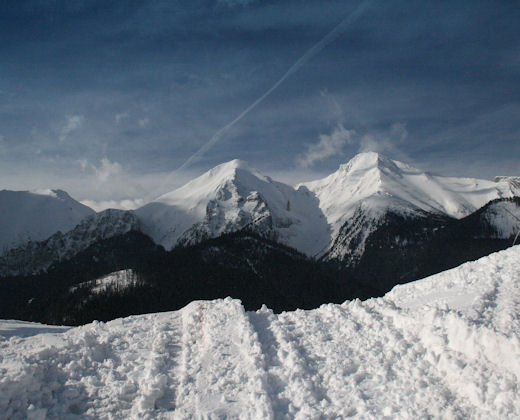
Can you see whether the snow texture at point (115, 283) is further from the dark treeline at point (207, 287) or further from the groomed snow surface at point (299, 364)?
the groomed snow surface at point (299, 364)

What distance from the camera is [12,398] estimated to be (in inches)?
553

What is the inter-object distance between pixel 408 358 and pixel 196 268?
158m

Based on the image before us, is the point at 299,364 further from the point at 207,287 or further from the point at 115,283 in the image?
the point at 115,283

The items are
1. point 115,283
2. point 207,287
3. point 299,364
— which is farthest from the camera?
point 207,287

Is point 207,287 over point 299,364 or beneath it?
beneath

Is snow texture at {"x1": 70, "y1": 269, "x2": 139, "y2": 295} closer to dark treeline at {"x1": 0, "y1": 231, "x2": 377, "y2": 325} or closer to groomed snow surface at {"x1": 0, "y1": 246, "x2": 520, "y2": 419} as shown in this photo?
dark treeline at {"x1": 0, "y1": 231, "x2": 377, "y2": 325}

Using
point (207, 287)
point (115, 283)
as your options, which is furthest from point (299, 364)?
point (115, 283)

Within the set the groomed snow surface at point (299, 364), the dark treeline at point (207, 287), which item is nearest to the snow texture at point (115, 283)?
A: the dark treeline at point (207, 287)

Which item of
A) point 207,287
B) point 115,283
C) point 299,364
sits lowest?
point 207,287

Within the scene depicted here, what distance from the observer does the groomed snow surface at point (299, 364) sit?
13.4m

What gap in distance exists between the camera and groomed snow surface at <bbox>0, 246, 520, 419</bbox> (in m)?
13.4

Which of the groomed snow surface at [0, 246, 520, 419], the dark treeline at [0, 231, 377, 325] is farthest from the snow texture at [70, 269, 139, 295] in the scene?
the groomed snow surface at [0, 246, 520, 419]

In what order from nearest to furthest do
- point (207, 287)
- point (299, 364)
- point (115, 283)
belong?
point (299, 364)
point (115, 283)
point (207, 287)

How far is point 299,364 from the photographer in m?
16.1
